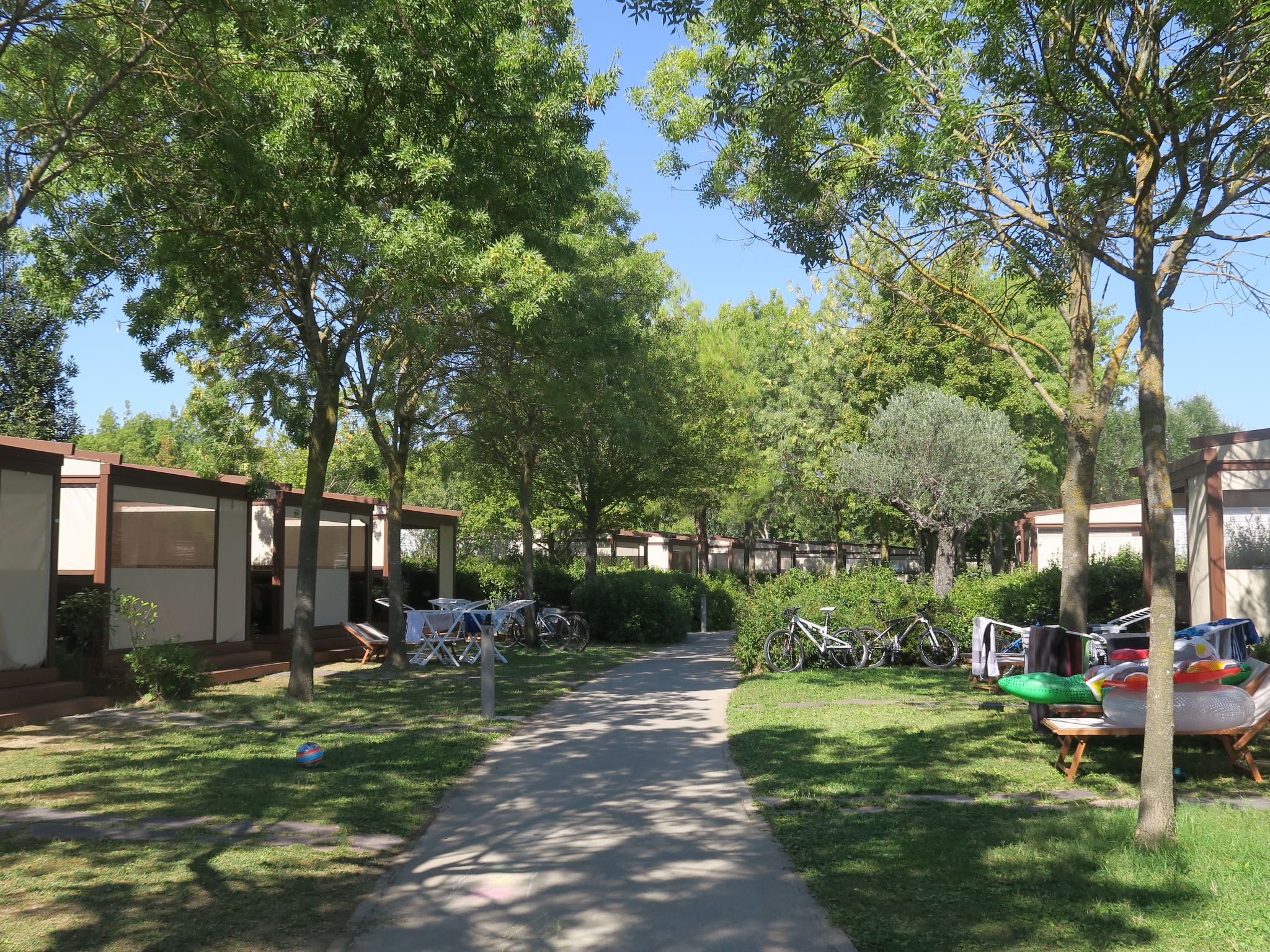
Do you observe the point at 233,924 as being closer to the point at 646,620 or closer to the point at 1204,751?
the point at 1204,751

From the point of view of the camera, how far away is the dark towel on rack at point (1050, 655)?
8.86m

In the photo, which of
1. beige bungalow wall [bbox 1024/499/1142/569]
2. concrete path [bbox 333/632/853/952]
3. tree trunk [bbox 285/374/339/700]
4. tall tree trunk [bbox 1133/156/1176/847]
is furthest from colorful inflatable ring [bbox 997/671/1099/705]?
beige bungalow wall [bbox 1024/499/1142/569]

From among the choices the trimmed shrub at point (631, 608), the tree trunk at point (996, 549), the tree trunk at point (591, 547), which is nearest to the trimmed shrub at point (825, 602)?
the trimmed shrub at point (631, 608)

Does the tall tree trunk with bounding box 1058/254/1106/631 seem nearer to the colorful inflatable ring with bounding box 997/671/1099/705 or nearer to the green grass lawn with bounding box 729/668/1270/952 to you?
the green grass lawn with bounding box 729/668/1270/952

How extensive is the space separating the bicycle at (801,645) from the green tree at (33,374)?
74.5 feet

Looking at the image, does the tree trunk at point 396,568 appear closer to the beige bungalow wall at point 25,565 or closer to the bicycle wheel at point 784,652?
the beige bungalow wall at point 25,565

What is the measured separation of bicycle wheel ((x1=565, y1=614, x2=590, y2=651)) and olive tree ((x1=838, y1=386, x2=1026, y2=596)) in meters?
6.97

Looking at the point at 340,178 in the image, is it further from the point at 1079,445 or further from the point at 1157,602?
the point at 1157,602

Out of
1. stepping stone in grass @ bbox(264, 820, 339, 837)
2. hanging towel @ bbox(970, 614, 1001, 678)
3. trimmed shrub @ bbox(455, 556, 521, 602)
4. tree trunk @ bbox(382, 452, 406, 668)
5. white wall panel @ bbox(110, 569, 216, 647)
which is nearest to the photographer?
stepping stone in grass @ bbox(264, 820, 339, 837)

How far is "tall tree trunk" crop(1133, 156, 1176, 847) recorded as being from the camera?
5441mm

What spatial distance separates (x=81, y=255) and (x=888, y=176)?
28.2ft

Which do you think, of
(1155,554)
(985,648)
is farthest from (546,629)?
(1155,554)

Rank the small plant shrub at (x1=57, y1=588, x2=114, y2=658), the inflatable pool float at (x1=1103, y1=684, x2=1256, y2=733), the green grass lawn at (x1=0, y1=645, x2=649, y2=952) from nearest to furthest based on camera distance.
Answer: the green grass lawn at (x1=0, y1=645, x2=649, y2=952), the inflatable pool float at (x1=1103, y1=684, x2=1256, y2=733), the small plant shrub at (x1=57, y1=588, x2=114, y2=658)

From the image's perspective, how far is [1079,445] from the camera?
10.8 meters
